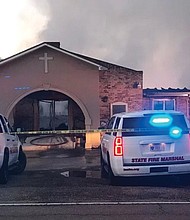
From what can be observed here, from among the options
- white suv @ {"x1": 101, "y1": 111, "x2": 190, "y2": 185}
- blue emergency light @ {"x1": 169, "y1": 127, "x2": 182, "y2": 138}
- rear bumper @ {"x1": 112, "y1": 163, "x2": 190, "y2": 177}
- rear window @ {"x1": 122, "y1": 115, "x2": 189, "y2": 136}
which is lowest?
rear bumper @ {"x1": 112, "y1": 163, "x2": 190, "y2": 177}

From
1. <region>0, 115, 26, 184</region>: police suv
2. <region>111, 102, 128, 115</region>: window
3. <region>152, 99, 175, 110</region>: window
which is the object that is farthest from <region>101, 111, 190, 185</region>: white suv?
<region>152, 99, 175, 110</region>: window

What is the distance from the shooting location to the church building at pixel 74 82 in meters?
24.0

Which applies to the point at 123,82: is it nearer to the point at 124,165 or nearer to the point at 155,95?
the point at 155,95

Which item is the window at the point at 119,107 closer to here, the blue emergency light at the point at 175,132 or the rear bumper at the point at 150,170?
the blue emergency light at the point at 175,132

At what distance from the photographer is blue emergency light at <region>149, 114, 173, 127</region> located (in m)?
10.9

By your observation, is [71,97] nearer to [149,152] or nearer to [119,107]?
[119,107]

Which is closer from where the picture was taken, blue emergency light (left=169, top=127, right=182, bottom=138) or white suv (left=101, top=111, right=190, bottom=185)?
white suv (left=101, top=111, right=190, bottom=185)

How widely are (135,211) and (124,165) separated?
2598 millimetres

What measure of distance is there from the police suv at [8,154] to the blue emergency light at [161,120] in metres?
3.82

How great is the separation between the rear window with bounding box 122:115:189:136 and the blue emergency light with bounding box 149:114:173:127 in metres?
0.05

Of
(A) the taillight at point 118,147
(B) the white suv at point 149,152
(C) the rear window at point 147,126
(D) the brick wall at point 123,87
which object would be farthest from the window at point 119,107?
(A) the taillight at point 118,147

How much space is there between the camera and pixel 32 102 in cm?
2855

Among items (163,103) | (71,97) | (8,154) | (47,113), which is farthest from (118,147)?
(47,113)

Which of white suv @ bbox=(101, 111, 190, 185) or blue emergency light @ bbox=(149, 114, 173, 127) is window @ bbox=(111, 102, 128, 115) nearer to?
blue emergency light @ bbox=(149, 114, 173, 127)
